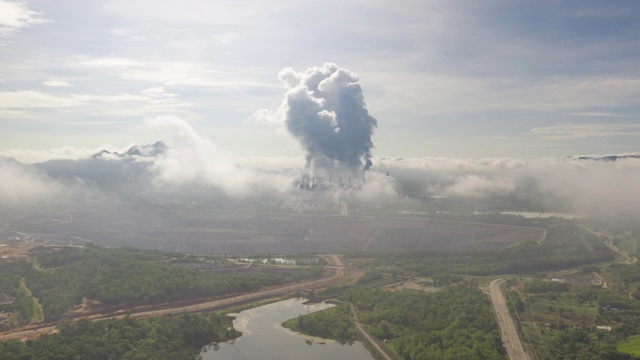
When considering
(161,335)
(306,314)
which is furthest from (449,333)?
(161,335)

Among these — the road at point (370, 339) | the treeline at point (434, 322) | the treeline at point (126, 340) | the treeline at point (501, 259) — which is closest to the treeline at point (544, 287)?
the treeline at point (434, 322)

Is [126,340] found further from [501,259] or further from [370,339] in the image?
[501,259]

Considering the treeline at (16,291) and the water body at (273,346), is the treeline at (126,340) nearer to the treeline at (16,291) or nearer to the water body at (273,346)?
the water body at (273,346)

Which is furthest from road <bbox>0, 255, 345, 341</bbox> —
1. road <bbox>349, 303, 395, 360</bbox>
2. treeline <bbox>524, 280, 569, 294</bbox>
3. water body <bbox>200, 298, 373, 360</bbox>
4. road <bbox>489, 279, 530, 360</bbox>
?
treeline <bbox>524, 280, 569, 294</bbox>

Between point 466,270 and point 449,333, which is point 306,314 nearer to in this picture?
point 449,333

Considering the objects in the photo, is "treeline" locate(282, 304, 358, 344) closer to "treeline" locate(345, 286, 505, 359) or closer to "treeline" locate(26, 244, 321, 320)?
"treeline" locate(345, 286, 505, 359)

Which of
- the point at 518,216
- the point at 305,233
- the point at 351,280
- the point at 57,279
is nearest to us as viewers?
the point at 57,279

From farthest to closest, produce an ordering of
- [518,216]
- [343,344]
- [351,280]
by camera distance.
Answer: [518,216]
[351,280]
[343,344]
